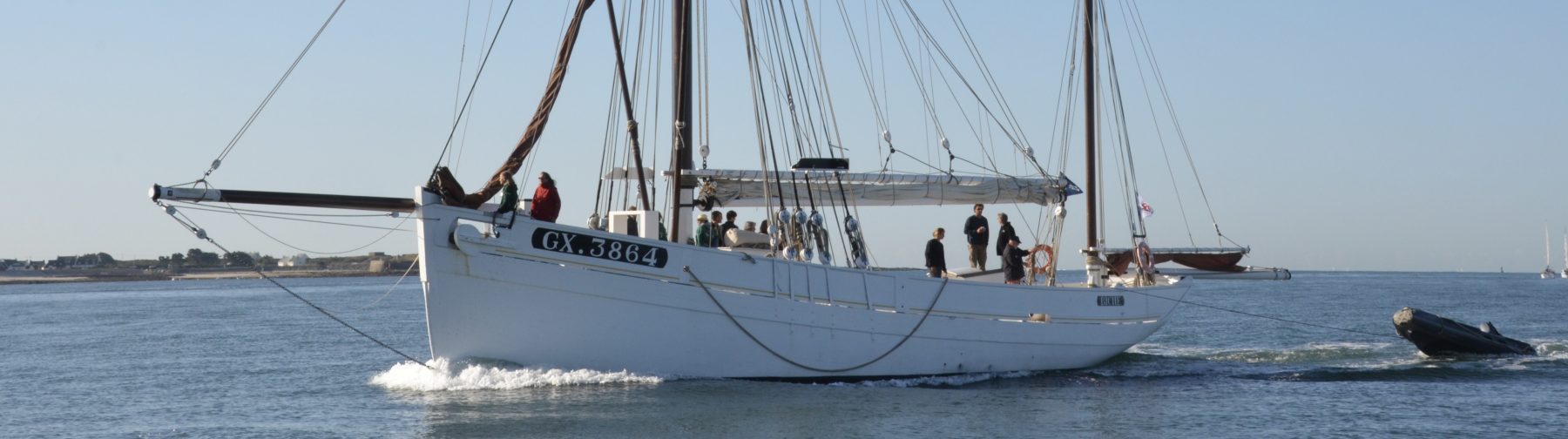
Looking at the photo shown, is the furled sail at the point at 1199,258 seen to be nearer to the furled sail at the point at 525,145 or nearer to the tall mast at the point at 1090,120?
the tall mast at the point at 1090,120

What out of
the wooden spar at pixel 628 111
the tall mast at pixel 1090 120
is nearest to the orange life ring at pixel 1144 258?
the tall mast at pixel 1090 120

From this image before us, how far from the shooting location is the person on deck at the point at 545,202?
59.3 ft

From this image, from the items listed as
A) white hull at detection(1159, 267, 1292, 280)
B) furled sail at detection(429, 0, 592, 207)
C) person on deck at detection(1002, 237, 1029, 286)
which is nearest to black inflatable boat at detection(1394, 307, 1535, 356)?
white hull at detection(1159, 267, 1292, 280)

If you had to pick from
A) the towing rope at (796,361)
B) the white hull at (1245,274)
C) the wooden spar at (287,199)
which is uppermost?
the wooden spar at (287,199)

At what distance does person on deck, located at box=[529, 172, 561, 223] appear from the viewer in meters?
18.1

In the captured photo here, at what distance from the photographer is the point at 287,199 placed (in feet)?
54.5

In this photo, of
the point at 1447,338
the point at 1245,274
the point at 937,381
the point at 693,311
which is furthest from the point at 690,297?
the point at 1447,338

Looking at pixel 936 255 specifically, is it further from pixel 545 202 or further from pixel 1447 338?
pixel 1447 338

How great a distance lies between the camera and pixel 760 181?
22031 millimetres

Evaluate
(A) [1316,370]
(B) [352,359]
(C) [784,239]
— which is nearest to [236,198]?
(C) [784,239]

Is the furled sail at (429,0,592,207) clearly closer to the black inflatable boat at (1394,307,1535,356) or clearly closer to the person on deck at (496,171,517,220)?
the person on deck at (496,171,517,220)

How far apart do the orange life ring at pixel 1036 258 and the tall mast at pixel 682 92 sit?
5.86m

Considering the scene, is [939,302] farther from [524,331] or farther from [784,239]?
[524,331]

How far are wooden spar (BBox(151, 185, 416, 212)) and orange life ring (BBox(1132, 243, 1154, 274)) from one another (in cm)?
1285
